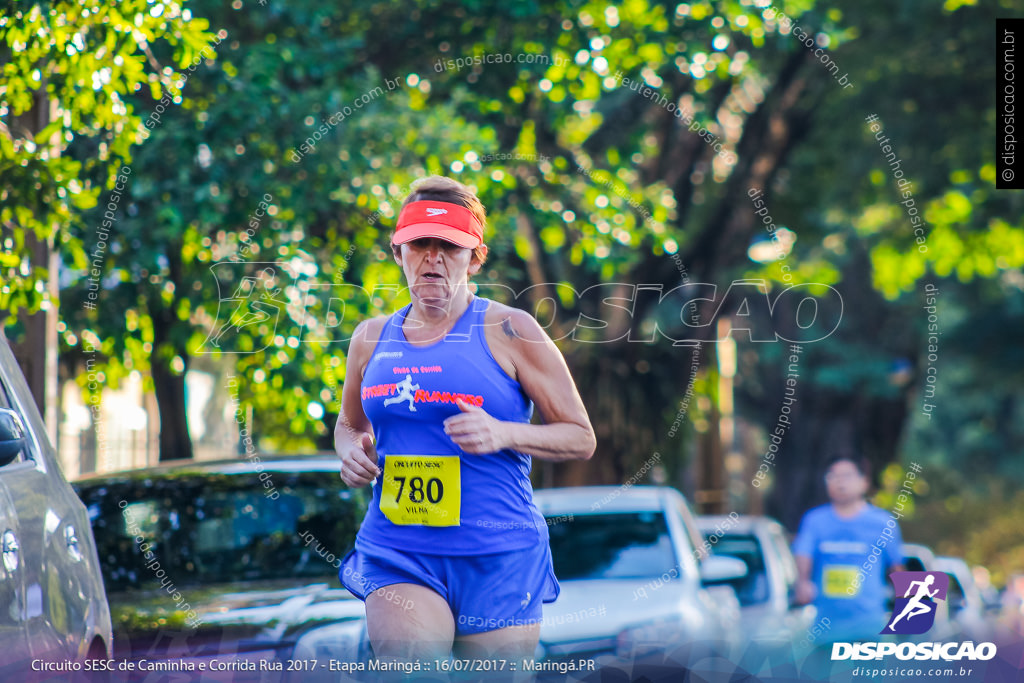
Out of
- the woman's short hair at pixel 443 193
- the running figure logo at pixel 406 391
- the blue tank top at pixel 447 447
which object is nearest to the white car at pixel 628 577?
the blue tank top at pixel 447 447

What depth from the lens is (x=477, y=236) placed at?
3459mm

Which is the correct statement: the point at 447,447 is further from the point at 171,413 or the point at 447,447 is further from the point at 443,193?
the point at 171,413

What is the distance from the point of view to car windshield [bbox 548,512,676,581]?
23.7 feet

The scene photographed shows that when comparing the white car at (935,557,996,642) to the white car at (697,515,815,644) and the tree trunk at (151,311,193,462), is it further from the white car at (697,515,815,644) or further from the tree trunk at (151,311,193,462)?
the tree trunk at (151,311,193,462)

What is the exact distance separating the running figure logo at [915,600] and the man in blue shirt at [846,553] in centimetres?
199

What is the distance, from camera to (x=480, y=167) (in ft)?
26.1

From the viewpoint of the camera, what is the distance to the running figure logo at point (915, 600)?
412 centimetres

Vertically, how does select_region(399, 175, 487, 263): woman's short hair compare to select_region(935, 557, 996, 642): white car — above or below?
above

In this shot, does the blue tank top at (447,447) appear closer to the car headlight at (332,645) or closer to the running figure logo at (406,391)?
the running figure logo at (406,391)

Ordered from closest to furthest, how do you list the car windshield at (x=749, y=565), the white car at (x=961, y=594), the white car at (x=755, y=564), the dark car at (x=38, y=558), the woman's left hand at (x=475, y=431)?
the dark car at (x=38, y=558)
the woman's left hand at (x=475, y=431)
the white car at (x=755, y=564)
the car windshield at (x=749, y=565)
the white car at (x=961, y=594)

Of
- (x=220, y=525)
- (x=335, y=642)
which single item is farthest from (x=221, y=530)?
(x=335, y=642)

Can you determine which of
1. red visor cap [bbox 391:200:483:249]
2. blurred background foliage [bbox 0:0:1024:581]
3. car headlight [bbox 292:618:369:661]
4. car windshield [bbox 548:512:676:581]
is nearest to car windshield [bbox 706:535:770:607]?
blurred background foliage [bbox 0:0:1024:581]

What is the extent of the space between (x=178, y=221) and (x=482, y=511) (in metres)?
3.75

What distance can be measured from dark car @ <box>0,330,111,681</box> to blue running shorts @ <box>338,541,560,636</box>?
32.8 inches
